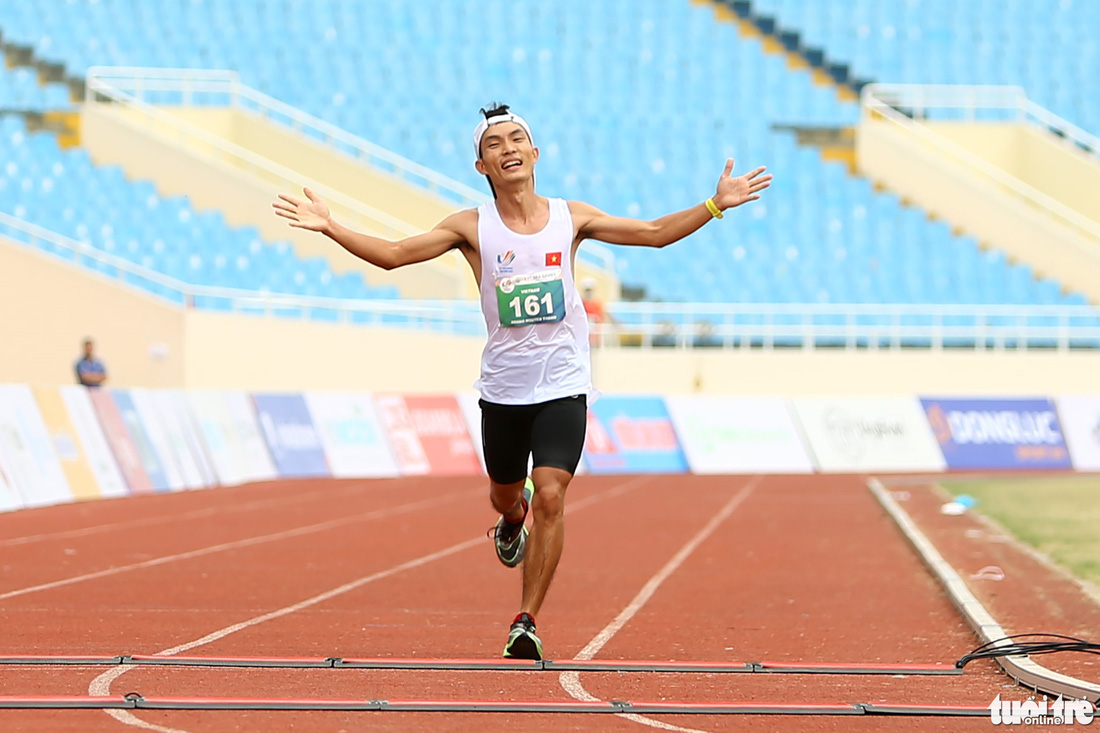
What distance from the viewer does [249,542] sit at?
15633mm

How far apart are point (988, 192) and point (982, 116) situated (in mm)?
4292

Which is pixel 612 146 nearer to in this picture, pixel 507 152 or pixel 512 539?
pixel 512 539

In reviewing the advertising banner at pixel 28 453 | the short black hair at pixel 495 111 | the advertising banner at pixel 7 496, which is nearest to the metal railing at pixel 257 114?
the advertising banner at pixel 28 453

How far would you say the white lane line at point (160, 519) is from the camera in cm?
1545

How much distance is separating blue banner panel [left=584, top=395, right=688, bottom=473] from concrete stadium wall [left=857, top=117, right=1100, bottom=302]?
32.7 ft

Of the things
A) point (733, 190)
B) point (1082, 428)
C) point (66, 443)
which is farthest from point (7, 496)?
point (1082, 428)

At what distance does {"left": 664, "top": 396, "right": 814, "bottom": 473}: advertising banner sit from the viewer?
29797mm

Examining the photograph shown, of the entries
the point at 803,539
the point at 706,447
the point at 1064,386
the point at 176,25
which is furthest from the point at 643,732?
the point at 176,25

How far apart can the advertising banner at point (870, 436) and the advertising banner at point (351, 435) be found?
724cm

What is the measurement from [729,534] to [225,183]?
2019 cm

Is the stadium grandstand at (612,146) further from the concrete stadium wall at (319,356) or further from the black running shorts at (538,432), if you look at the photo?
the black running shorts at (538,432)

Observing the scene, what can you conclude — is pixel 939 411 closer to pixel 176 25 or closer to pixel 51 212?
pixel 51 212

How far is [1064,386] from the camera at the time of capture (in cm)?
Answer: 3089

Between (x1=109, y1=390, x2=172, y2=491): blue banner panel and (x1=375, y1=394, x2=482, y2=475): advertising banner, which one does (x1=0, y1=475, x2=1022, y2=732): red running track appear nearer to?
(x1=109, y1=390, x2=172, y2=491): blue banner panel
